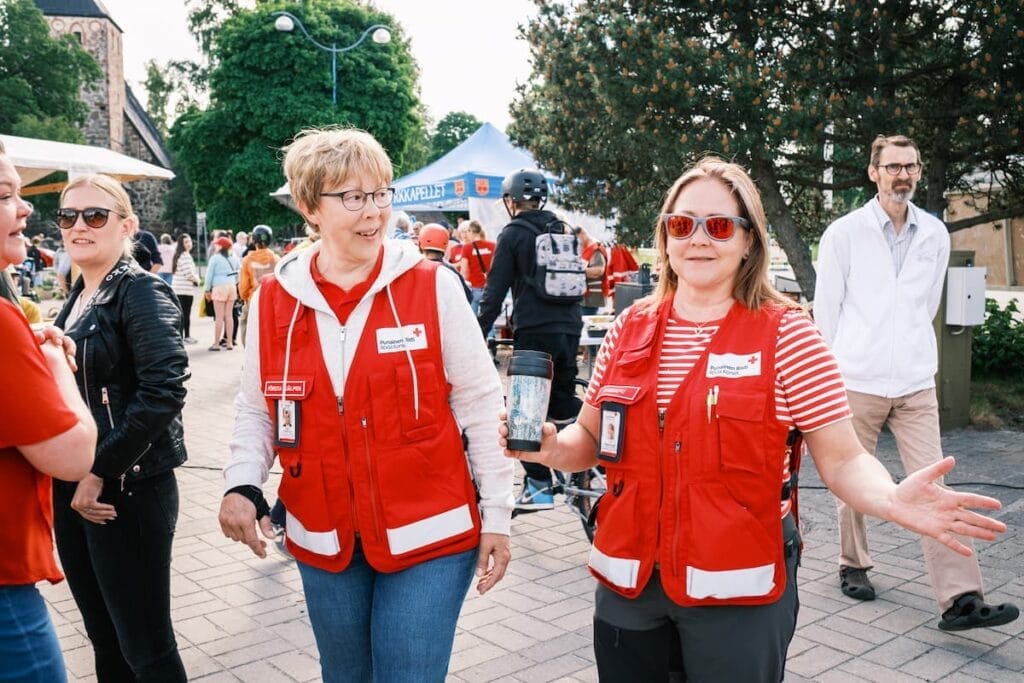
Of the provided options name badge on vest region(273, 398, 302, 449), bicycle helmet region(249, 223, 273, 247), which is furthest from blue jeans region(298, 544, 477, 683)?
bicycle helmet region(249, 223, 273, 247)

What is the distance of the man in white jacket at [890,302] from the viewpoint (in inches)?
181

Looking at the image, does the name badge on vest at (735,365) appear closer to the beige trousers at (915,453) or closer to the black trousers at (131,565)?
the black trousers at (131,565)

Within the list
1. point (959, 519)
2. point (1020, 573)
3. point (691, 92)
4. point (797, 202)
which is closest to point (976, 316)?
point (691, 92)

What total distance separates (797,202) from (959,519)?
39.4 ft

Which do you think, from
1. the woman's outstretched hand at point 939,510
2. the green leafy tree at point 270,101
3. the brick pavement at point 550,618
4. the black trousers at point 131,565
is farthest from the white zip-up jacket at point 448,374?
the green leafy tree at point 270,101

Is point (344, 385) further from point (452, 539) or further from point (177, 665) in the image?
point (177, 665)

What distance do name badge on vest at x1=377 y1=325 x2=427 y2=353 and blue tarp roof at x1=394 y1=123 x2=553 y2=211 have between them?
646 inches

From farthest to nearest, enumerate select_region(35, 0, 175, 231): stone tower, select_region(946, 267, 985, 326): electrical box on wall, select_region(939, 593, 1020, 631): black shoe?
select_region(35, 0, 175, 231): stone tower → select_region(946, 267, 985, 326): electrical box on wall → select_region(939, 593, 1020, 631): black shoe

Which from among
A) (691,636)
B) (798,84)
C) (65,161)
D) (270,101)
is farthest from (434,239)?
(270,101)

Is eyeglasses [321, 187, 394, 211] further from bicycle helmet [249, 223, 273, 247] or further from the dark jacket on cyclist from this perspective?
bicycle helmet [249, 223, 273, 247]

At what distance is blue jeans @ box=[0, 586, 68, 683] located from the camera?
1.97m

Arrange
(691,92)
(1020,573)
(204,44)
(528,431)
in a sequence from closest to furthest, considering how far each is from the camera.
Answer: (528,431) < (1020,573) < (691,92) < (204,44)

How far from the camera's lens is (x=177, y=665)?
308cm

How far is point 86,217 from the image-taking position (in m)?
3.20
